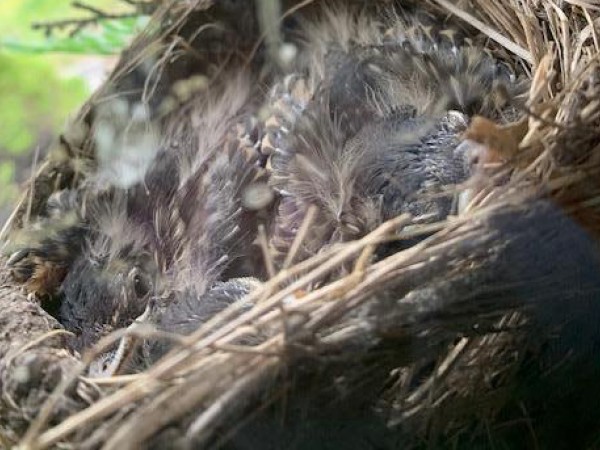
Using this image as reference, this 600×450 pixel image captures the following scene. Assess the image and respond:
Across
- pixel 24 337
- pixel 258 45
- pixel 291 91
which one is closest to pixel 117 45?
pixel 258 45

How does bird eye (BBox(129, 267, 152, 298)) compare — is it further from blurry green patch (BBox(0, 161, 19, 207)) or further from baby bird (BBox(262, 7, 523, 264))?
blurry green patch (BBox(0, 161, 19, 207))

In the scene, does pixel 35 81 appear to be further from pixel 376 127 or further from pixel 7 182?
pixel 376 127

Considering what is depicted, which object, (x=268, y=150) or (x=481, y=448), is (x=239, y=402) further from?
(x=268, y=150)

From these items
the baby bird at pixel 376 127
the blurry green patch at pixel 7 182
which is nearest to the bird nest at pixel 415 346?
the baby bird at pixel 376 127

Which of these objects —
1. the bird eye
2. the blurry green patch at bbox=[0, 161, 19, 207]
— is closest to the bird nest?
the bird eye

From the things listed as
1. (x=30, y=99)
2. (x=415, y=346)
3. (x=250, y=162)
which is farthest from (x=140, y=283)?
(x=30, y=99)

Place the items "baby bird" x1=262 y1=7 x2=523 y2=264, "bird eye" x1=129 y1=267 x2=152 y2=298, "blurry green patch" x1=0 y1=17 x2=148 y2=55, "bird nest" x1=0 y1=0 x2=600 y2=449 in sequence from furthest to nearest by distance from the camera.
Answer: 1. "blurry green patch" x1=0 y1=17 x2=148 y2=55
2. "bird eye" x1=129 y1=267 x2=152 y2=298
3. "baby bird" x1=262 y1=7 x2=523 y2=264
4. "bird nest" x1=0 y1=0 x2=600 y2=449
